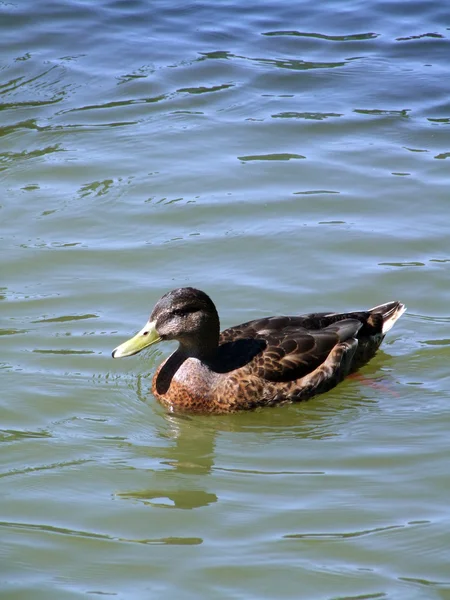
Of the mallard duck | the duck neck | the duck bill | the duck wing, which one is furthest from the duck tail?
the duck bill

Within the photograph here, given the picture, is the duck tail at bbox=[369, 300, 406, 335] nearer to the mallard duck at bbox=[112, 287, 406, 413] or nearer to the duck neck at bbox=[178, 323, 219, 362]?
the mallard duck at bbox=[112, 287, 406, 413]

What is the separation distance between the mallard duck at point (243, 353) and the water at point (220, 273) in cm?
15

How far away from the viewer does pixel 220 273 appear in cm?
970

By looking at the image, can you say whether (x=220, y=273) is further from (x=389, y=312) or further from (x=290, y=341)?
(x=389, y=312)

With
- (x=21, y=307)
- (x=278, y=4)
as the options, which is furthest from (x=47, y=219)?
(x=278, y=4)

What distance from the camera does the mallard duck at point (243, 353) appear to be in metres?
7.98

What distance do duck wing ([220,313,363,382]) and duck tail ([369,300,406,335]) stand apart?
227 mm

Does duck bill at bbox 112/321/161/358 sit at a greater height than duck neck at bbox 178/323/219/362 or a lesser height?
greater

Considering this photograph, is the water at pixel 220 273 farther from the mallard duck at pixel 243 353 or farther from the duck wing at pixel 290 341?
the duck wing at pixel 290 341

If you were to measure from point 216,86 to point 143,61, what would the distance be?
1311 mm

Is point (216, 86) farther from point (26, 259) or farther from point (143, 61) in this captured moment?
point (26, 259)

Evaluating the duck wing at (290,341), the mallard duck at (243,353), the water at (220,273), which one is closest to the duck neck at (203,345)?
the mallard duck at (243,353)

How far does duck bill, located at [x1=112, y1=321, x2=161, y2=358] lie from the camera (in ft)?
25.2

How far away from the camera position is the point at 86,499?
643 centimetres
